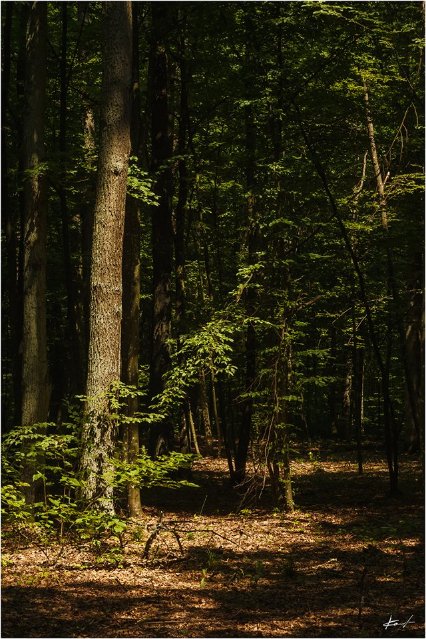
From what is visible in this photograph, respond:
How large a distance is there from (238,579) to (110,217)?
15.8 feet

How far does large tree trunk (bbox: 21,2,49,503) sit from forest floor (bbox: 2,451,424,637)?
8.55 feet

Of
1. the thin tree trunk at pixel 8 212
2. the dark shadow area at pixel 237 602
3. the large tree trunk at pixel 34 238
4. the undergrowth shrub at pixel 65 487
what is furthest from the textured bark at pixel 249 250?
the thin tree trunk at pixel 8 212

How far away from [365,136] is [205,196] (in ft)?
22.0

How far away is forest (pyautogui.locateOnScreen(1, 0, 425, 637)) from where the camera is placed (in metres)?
7.50

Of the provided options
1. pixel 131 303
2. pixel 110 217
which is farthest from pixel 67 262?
pixel 110 217

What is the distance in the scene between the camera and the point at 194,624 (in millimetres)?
6387

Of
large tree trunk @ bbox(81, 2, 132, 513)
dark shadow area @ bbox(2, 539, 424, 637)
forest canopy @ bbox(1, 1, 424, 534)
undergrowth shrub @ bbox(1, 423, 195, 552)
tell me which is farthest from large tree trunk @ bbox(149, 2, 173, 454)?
dark shadow area @ bbox(2, 539, 424, 637)

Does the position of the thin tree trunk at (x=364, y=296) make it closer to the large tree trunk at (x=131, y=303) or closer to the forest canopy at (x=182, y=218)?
the forest canopy at (x=182, y=218)

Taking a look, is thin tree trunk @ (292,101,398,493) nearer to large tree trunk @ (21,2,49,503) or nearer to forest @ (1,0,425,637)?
forest @ (1,0,425,637)

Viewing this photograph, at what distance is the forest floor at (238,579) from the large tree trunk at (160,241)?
103 inches

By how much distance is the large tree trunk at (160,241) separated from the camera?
14.3 metres

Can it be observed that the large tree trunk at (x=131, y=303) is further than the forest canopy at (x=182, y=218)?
Yes

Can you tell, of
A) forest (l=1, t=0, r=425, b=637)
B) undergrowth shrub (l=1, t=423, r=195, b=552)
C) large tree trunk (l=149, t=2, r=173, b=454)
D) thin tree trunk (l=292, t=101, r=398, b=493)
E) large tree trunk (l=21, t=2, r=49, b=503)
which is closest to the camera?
forest (l=1, t=0, r=425, b=637)

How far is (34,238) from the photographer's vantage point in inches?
448
